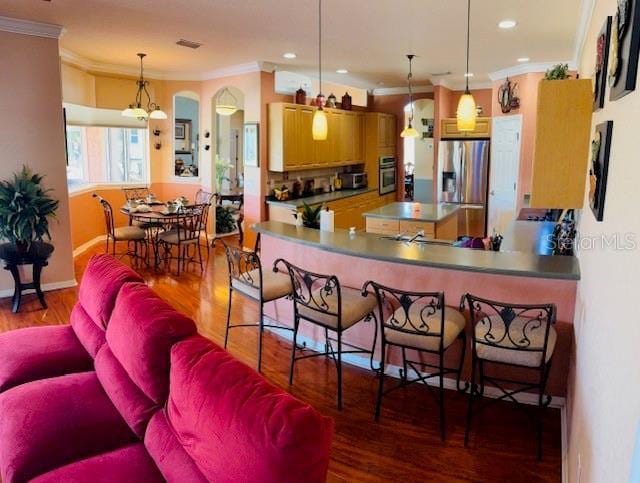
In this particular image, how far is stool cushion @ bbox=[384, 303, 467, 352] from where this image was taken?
9.45ft

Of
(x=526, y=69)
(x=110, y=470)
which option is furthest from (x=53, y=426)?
(x=526, y=69)

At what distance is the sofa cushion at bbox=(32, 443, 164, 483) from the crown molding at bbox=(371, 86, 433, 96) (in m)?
8.55

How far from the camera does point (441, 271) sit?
11.0 feet

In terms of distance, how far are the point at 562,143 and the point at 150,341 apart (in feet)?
7.29

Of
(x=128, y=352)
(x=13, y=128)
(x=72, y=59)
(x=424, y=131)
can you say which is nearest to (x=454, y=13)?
(x=128, y=352)

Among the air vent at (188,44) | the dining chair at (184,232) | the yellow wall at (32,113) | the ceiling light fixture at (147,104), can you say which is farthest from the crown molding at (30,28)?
the dining chair at (184,232)

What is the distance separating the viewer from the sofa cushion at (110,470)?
181 cm

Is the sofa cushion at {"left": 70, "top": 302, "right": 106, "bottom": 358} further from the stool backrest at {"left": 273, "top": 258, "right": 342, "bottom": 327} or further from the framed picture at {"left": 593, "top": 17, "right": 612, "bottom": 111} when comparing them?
the framed picture at {"left": 593, "top": 17, "right": 612, "bottom": 111}

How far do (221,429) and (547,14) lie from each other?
448cm

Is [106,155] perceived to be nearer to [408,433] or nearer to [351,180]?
[351,180]

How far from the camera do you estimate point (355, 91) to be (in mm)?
9547

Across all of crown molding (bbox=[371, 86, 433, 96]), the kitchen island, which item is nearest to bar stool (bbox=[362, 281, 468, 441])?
the kitchen island

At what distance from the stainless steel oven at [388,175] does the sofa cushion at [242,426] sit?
783cm

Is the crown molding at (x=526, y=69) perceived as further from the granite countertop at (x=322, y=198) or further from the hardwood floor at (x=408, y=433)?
the hardwood floor at (x=408, y=433)
